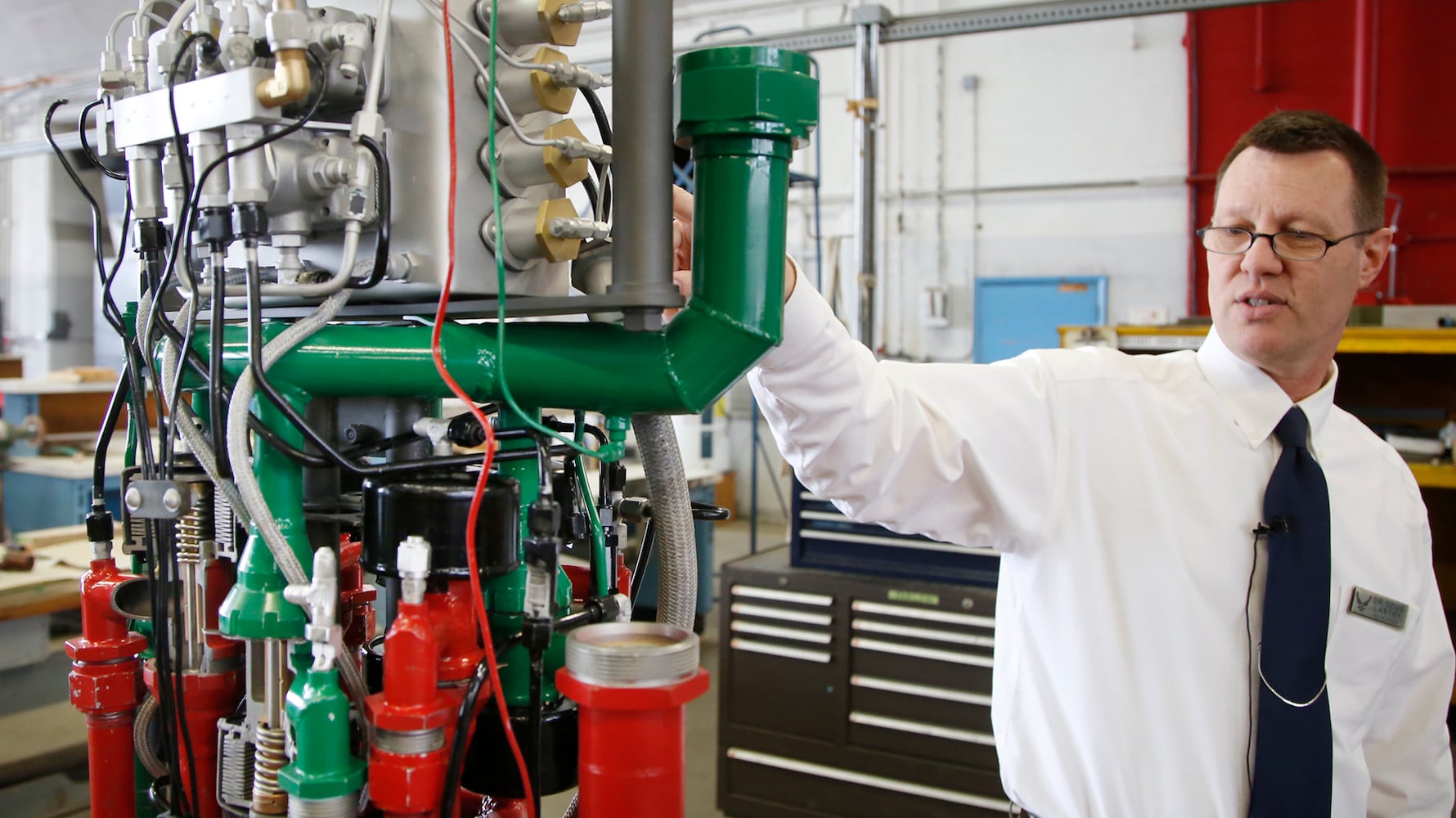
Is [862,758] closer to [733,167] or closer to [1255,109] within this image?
[733,167]

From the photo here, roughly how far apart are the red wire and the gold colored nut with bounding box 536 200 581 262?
0.22ft

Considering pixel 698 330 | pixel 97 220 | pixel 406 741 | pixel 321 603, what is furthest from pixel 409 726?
pixel 97 220

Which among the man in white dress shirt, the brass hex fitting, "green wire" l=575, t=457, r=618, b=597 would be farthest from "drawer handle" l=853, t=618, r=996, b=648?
the brass hex fitting

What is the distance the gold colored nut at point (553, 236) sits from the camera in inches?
29.8

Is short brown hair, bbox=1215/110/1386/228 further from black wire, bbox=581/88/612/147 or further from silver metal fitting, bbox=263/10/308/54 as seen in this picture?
silver metal fitting, bbox=263/10/308/54

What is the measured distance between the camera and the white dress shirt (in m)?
1.14

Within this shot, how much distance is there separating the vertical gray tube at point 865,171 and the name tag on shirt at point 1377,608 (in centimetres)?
151

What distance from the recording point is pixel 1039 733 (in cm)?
121

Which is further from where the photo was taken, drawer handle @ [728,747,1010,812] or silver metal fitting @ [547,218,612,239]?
drawer handle @ [728,747,1010,812]

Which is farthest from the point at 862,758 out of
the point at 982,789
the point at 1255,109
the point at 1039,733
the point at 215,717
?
the point at 1255,109

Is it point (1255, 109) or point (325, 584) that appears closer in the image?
point (325, 584)

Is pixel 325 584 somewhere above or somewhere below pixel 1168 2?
below

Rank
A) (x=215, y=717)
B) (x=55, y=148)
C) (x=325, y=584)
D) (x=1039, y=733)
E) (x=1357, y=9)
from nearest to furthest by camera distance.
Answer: (x=325, y=584), (x=215, y=717), (x=55, y=148), (x=1039, y=733), (x=1357, y=9)

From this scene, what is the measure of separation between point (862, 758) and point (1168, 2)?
191cm
